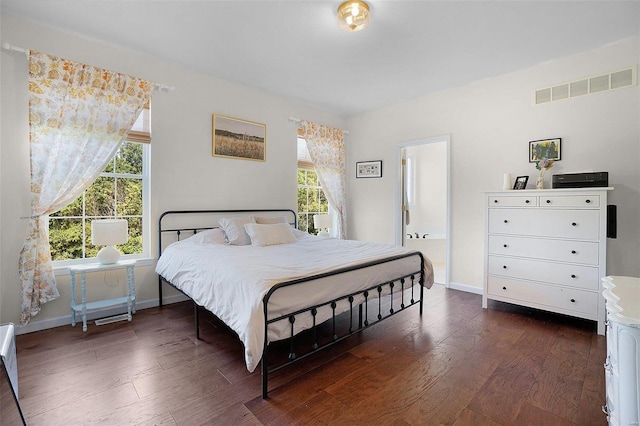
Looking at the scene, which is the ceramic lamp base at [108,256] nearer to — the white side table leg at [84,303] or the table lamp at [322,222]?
the white side table leg at [84,303]

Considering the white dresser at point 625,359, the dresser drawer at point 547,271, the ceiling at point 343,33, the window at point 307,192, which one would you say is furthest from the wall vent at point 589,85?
the window at point 307,192

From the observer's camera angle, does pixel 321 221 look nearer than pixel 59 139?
No

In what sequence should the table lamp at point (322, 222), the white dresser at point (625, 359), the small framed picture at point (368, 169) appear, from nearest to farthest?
the white dresser at point (625, 359)
the table lamp at point (322, 222)
the small framed picture at point (368, 169)

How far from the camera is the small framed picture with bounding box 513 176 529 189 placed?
3445 mm

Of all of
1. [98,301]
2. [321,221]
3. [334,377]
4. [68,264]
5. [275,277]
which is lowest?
[334,377]

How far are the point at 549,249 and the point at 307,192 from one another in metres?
3.33

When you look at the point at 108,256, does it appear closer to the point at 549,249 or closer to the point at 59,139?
the point at 59,139

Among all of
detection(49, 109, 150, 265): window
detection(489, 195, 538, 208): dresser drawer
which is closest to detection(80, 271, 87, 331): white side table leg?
detection(49, 109, 150, 265): window

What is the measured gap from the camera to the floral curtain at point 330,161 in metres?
4.89

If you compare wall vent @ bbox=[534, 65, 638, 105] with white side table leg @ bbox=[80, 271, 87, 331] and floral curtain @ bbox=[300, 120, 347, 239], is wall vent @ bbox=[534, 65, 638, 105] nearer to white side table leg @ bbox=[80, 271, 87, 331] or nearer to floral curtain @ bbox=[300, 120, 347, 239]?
floral curtain @ bbox=[300, 120, 347, 239]

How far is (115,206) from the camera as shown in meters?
3.27

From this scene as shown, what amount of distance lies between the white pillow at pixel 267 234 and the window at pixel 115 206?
1171 mm

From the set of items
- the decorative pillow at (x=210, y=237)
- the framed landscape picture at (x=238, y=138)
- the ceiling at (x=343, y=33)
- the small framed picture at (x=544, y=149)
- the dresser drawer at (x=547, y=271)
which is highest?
the ceiling at (x=343, y=33)

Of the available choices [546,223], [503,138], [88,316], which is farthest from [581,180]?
[88,316]
